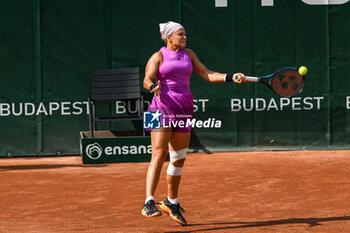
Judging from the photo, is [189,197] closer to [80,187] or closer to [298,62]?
[80,187]

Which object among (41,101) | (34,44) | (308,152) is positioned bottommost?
(308,152)

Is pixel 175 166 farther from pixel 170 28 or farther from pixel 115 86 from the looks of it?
pixel 115 86

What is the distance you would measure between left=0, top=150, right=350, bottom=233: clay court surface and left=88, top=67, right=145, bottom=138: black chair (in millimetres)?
1049

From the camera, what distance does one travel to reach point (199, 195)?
605 cm

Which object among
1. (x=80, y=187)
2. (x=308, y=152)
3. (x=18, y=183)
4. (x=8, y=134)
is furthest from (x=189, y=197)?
(x=8, y=134)

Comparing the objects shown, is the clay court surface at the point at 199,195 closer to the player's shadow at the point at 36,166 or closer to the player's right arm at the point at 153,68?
the player's shadow at the point at 36,166

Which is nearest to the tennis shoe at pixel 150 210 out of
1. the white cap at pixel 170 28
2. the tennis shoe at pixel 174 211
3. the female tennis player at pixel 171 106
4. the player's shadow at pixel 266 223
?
the female tennis player at pixel 171 106

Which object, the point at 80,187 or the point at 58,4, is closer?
the point at 80,187

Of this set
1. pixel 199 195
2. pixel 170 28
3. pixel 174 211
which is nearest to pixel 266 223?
pixel 174 211

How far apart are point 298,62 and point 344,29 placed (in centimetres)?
94

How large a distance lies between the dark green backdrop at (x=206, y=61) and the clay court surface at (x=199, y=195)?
2.06ft

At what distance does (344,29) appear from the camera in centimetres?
985

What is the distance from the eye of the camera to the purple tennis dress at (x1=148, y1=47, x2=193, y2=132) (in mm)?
4664

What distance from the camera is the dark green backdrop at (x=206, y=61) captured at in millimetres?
9734
